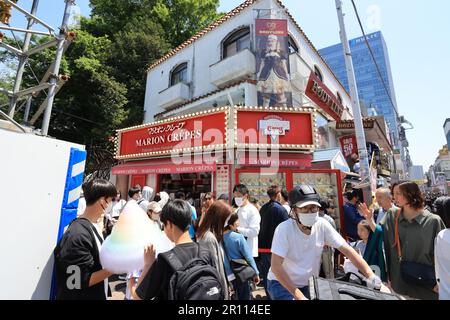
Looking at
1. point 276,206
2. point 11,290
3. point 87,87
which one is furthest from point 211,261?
point 87,87

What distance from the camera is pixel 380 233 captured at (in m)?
2.93

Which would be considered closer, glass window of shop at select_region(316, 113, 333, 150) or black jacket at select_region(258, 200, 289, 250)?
black jacket at select_region(258, 200, 289, 250)

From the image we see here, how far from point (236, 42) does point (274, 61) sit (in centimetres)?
316

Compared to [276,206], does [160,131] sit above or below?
above

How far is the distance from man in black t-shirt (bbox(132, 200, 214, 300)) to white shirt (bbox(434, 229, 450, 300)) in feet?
6.97

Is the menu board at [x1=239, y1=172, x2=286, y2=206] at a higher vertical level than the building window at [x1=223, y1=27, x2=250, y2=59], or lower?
lower

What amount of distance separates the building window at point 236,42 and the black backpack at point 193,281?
1140cm

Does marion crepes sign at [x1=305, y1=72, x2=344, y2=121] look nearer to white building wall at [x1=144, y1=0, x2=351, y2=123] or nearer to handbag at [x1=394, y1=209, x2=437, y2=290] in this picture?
white building wall at [x1=144, y1=0, x2=351, y2=123]

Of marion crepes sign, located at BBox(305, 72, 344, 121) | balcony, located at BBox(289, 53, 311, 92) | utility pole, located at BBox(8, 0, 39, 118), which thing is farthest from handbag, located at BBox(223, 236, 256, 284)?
balcony, located at BBox(289, 53, 311, 92)

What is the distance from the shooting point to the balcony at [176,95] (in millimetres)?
13039

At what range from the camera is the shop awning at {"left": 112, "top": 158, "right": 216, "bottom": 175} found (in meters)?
8.16

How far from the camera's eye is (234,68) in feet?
35.0

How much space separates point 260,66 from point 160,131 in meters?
5.15
